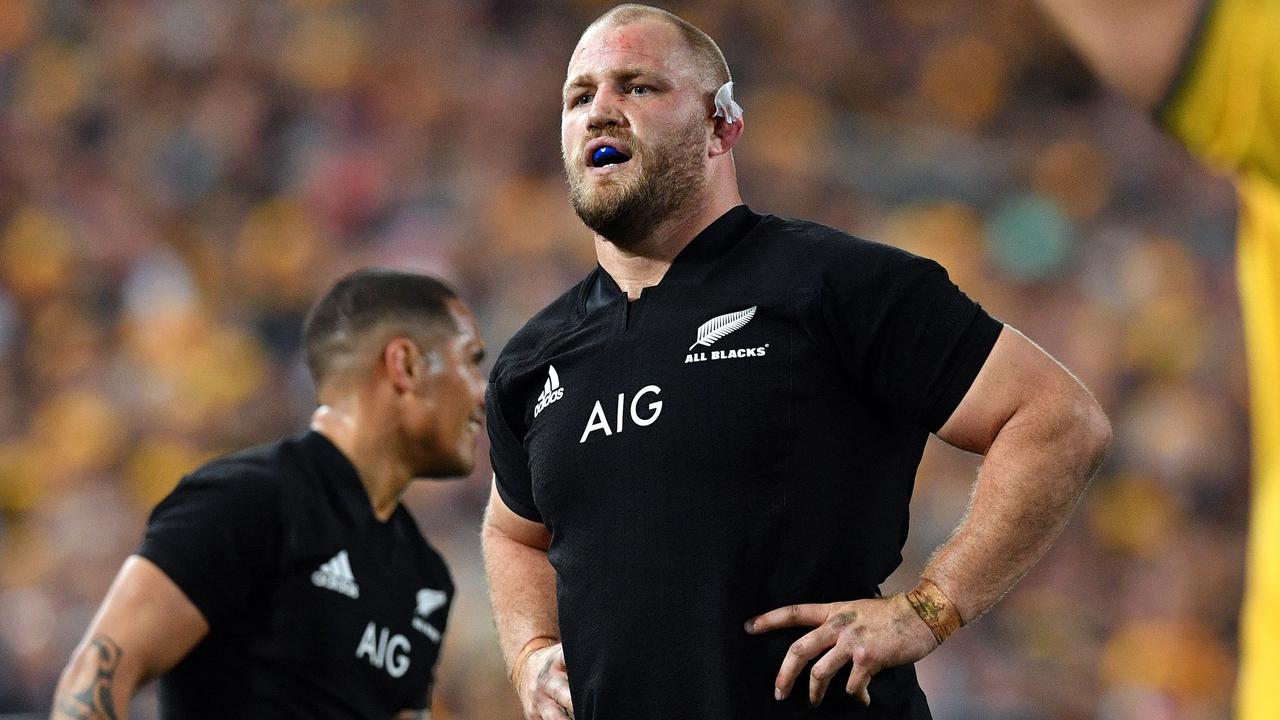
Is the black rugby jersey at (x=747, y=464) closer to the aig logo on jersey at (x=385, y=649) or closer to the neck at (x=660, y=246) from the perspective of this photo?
the neck at (x=660, y=246)

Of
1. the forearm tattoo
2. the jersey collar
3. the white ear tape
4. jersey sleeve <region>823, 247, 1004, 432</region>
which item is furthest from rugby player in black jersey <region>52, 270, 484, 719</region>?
jersey sleeve <region>823, 247, 1004, 432</region>

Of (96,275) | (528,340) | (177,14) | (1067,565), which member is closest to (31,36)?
(177,14)

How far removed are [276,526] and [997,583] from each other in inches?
75.4

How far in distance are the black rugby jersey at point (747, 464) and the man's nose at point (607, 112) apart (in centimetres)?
35

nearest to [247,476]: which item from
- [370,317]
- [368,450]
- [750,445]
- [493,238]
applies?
[368,450]

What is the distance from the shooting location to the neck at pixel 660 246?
9.32 feet

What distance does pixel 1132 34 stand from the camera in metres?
1.19

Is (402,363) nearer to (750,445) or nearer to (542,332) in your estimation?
(542,332)

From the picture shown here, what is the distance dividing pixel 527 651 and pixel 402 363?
1.48m

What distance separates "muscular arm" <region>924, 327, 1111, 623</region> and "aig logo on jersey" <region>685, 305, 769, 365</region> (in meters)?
0.40

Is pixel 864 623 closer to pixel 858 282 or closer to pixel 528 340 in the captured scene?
pixel 858 282

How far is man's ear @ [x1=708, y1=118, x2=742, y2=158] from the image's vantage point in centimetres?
293

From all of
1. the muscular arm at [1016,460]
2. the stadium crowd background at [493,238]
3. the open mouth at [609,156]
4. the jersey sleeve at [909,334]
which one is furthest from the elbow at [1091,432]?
the stadium crowd background at [493,238]

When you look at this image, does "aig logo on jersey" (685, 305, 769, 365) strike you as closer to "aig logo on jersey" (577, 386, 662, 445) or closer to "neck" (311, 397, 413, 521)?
"aig logo on jersey" (577, 386, 662, 445)
